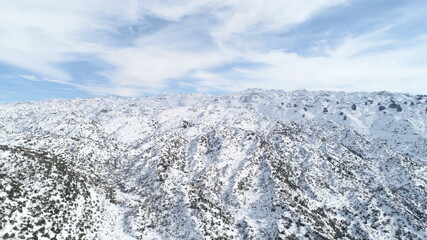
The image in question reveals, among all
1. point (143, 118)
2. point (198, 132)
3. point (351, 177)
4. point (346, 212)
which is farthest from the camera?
point (143, 118)

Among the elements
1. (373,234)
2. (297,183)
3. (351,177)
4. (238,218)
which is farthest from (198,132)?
(373,234)

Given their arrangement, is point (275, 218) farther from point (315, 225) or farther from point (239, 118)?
point (239, 118)

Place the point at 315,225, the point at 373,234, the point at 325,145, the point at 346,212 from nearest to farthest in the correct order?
the point at 315,225
the point at 373,234
the point at 346,212
the point at 325,145

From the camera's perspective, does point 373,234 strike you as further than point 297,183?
No

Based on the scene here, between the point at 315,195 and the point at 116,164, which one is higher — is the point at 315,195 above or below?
below

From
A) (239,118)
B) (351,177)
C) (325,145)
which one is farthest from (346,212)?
(239,118)

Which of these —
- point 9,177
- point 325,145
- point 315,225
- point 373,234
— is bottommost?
point 373,234
